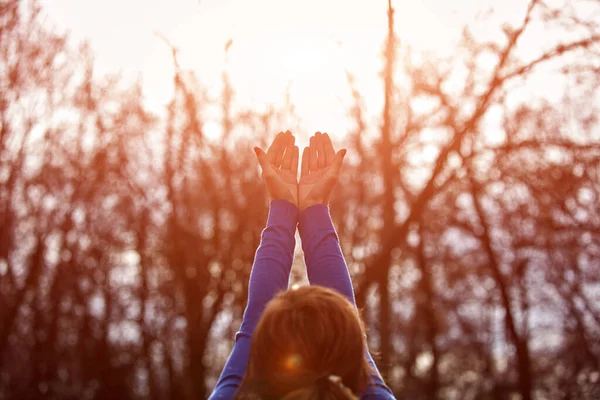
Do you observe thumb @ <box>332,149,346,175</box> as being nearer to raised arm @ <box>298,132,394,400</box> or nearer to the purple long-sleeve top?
raised arm @ <box>298,132,394,400</box>

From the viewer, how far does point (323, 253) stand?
202 centimetres

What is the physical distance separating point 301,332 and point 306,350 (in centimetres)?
5

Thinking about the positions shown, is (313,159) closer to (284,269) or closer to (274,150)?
(274,150)

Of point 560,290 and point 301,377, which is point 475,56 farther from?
point 301,377

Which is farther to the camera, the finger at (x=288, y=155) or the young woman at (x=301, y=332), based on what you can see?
the finger at (x=288, y=155)

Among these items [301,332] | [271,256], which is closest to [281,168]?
[271,256]

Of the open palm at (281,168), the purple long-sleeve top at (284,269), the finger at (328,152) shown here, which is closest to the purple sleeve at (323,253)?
the purple long-sleeve top at (284,269)

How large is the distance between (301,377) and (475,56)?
9662mm

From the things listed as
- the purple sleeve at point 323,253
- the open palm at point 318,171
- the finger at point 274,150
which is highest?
the finger at point 274,150

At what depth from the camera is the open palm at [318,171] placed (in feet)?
7.30

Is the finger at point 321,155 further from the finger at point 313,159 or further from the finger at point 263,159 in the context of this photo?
the finger at point 263,159

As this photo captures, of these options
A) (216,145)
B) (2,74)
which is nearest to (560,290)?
(216,145)

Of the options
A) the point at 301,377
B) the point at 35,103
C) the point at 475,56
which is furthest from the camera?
the point at 35,103

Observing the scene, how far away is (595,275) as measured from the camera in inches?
562
